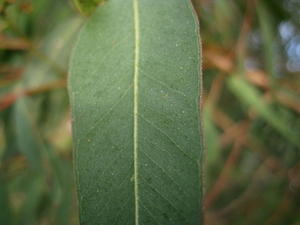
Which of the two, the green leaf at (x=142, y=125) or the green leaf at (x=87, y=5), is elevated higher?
the green leaf at (x=87, y=5)

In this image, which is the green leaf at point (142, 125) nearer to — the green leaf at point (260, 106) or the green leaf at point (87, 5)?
the green leaf at point (87, 5)

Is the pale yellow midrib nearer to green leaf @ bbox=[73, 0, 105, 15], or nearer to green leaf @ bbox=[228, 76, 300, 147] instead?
green leaf @ bbox=[73, 0, 105, 15]

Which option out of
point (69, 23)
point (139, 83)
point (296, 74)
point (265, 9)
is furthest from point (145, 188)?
point (296, 74)

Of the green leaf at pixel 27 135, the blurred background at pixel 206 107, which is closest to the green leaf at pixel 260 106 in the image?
the blurred background at pixel 206 107

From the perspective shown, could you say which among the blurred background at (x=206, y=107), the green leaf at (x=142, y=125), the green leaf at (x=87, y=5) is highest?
the green leaf at (x=87, y=5)

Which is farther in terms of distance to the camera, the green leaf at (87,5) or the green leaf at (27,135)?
the green leaf at (27,135)

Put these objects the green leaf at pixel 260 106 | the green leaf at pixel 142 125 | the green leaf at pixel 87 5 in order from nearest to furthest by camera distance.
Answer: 1. the green leaf at pixel 142 125
2. the green leaf at pixel 87 5
3. the green leaf at pixel 260 106

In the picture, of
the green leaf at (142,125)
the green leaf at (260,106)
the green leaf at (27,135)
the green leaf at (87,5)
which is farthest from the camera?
the green leaf at (260,106)
